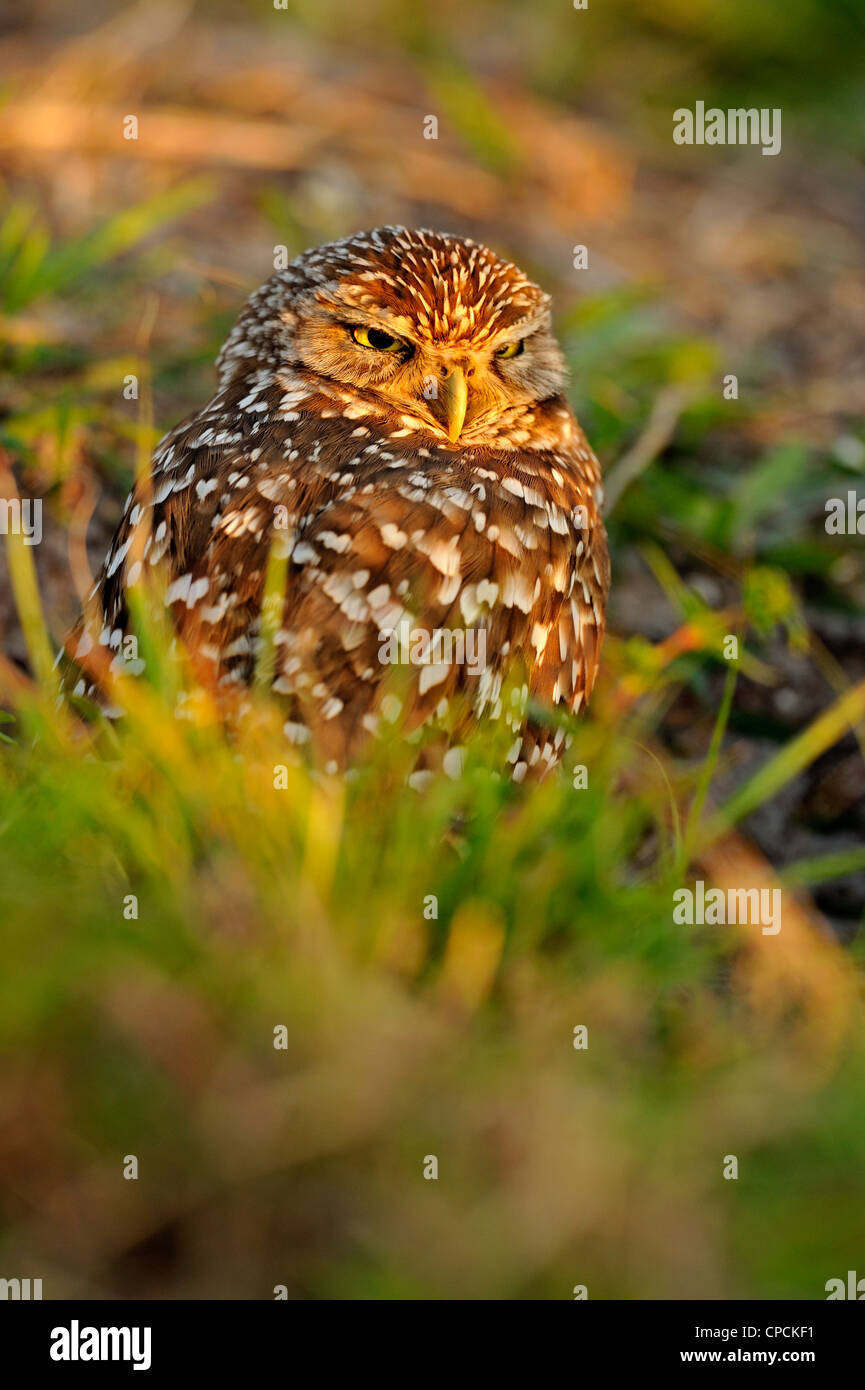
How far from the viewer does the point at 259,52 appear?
7090 mm

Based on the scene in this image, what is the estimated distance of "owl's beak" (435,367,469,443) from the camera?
3.46 m

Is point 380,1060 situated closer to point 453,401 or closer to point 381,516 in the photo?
point 381,516

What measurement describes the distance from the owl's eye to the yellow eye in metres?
0.27

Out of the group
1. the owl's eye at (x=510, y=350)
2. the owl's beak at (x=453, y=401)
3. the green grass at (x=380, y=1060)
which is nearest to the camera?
the green grass at (x=380, y=1060)

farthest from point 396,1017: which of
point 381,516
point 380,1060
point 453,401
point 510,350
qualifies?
point 510,350

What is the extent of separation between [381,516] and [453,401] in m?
0.44

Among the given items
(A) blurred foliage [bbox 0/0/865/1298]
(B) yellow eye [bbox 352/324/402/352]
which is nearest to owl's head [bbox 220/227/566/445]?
(B) yellow eye [bbox 352/324/402/352]

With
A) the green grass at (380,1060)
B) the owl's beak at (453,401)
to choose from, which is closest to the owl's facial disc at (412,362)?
the owl's beak at (453,401)

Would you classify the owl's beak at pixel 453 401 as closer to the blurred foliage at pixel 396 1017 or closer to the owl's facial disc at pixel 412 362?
the owl's facial disc at pixel 412 362

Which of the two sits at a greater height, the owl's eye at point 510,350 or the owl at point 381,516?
the owl's eye at point 510,350

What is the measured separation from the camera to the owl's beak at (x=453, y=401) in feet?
11.3

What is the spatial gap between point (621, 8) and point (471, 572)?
6.21m

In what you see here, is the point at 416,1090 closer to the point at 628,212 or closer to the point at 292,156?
the point at 292,156

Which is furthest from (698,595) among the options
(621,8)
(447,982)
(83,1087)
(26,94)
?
(621,8)
